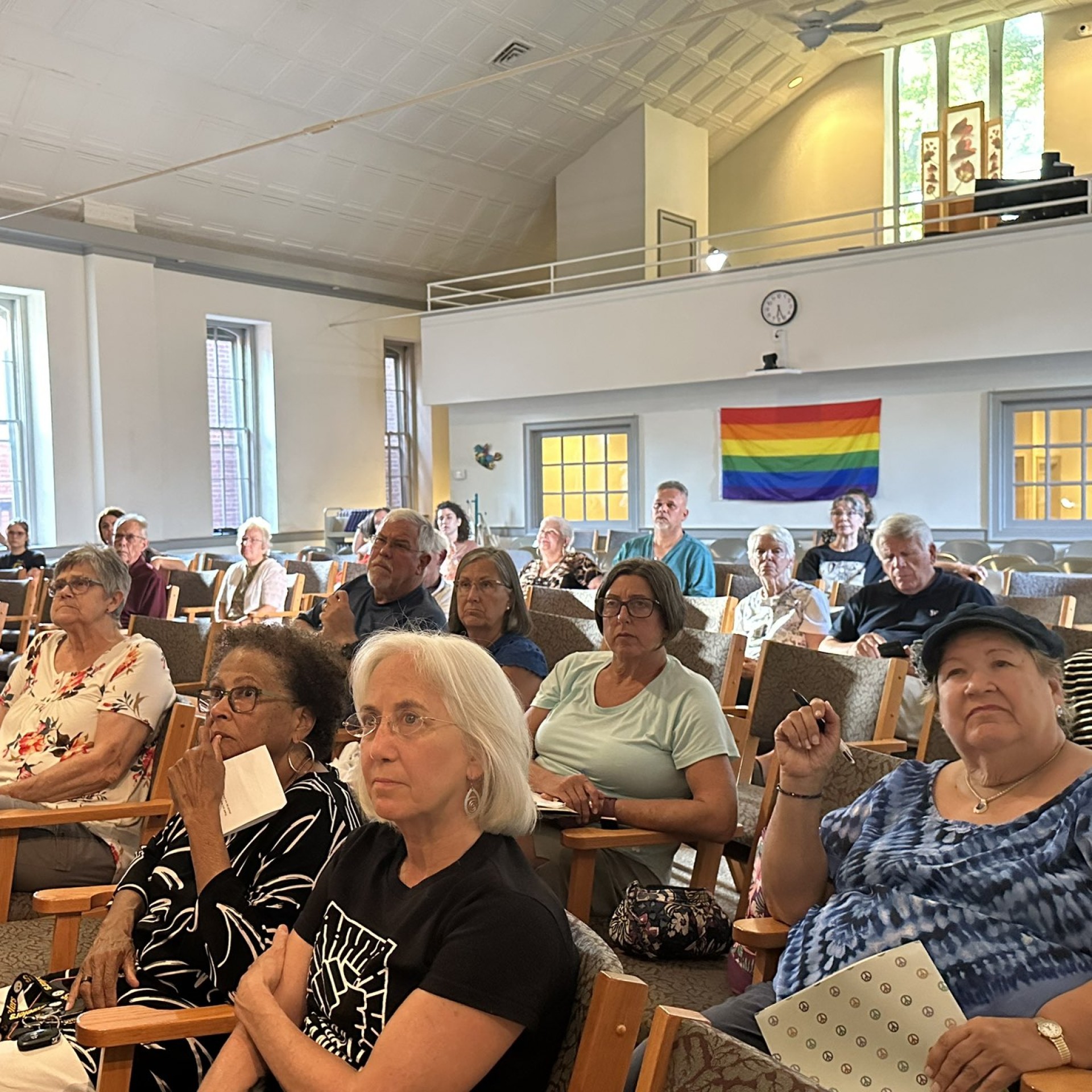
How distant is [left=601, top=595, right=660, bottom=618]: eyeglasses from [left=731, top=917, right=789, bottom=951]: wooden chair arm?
97cm

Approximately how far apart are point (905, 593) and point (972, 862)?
9.57 feet

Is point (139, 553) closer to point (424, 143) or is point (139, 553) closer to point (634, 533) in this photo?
point (634, 533)

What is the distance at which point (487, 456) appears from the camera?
13.5m

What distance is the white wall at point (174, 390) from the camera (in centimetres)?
1137

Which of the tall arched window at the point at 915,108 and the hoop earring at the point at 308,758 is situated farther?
the tall arched window at the point at 915,108

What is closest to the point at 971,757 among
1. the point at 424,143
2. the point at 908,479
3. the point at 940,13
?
the point at 908,479

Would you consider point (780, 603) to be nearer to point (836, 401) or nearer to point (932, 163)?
point (836, 401)

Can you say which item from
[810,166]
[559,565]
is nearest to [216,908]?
[559,565]

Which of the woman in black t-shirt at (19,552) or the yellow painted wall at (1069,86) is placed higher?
the yellow painted wall at (1069,86)

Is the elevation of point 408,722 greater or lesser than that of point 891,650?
greater

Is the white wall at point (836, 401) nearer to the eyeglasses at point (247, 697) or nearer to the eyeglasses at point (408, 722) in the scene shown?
the eyeglasses at point (247, 697)

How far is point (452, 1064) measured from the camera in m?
1.35

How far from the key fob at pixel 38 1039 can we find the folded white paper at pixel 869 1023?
44.2 inches

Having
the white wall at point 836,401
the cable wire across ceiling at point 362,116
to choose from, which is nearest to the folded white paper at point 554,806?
the cable wire across ceiling at point 362,116
